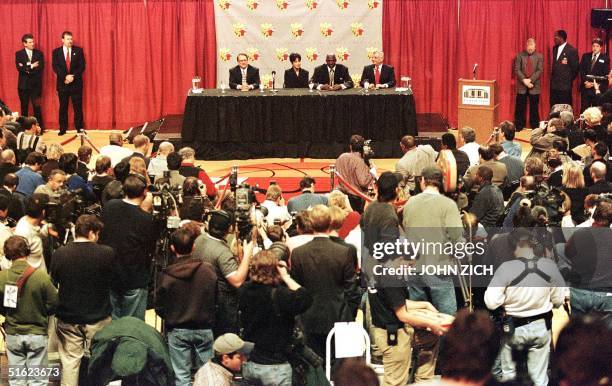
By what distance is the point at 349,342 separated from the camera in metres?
7.13

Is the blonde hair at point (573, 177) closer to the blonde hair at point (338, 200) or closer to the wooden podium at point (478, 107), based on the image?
the blonde hair at point (338, 200)

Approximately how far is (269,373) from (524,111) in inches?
520

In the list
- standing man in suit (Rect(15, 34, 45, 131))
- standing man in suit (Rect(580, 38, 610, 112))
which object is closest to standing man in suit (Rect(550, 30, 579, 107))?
standing man in suit (Rect(580, 38, 610, 112))

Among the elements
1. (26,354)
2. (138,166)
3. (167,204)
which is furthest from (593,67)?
(26,354)

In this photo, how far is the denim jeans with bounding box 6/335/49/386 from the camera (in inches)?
294

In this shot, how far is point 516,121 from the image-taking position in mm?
19078

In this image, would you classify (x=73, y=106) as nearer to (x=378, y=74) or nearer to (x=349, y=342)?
(x=378, y=74)

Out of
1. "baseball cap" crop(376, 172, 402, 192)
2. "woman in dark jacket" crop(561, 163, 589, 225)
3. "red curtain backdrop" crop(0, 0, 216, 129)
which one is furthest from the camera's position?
"red curtain backdrop" crop(0, 0, 216, 129)

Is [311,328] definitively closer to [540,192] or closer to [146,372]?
[146,372]

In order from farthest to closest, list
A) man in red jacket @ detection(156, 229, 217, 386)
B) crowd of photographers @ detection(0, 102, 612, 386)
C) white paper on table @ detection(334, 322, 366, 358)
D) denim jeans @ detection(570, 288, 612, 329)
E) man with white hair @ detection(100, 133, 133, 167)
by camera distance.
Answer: man with white hair @ detection(100, 133, 133, 167), denim jeans @ detection(570, 288, 612, 329), man in red jacket @ detection(156, 229, 217, 386), white paper on table @ detection(334, 322, 366, 358), crowd of photographers @ detection(0, 102, 612, 386)

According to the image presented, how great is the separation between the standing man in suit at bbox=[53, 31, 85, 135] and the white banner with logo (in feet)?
8.55

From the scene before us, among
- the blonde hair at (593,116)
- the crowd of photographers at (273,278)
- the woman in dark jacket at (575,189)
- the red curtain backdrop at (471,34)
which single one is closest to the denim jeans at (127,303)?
the crowd of photographers at (273,278)

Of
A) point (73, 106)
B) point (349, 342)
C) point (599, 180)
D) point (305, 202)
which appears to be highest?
point (73, 106)

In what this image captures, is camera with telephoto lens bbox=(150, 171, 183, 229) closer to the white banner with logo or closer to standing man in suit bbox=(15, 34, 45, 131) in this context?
the white banner with logo
